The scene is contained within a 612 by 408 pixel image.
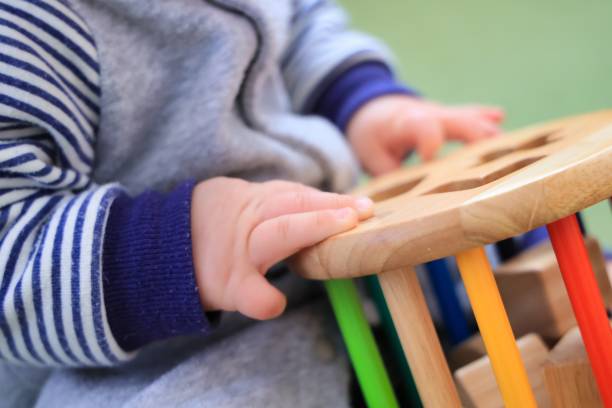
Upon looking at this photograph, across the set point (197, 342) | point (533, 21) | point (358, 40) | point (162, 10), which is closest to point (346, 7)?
point (533, 21)

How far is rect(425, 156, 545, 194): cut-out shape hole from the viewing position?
34 cm

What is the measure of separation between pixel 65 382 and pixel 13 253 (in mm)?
118

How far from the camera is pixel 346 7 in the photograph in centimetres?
125

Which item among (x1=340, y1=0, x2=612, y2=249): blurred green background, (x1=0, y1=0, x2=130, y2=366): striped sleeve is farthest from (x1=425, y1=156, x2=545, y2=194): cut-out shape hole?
(x1=340, y1=0, x2=612, y2=249): blurred green background

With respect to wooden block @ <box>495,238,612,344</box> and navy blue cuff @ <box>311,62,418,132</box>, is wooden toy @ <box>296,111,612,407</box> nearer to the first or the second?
wooden block @ <box>495,238,612,344</box>

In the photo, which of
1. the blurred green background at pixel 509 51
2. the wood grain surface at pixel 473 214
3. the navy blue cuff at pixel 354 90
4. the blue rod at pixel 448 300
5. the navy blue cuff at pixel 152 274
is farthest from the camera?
the blurred green background at pixel 509 51

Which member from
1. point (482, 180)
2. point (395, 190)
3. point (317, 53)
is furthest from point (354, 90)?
point (482, 180)

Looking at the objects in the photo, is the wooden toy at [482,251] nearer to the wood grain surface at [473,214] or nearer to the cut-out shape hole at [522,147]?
the wood grain surface at [473,214]

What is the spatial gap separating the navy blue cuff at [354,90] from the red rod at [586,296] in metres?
0.40

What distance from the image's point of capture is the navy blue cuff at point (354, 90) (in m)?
0.67

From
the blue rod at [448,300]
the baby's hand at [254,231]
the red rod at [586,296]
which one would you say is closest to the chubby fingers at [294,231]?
the baby's hand at [254,231]

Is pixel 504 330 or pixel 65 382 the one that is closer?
pixel 504 330

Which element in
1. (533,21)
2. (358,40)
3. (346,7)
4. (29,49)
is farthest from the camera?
(346,7)

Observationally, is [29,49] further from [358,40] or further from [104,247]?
[358,40]
